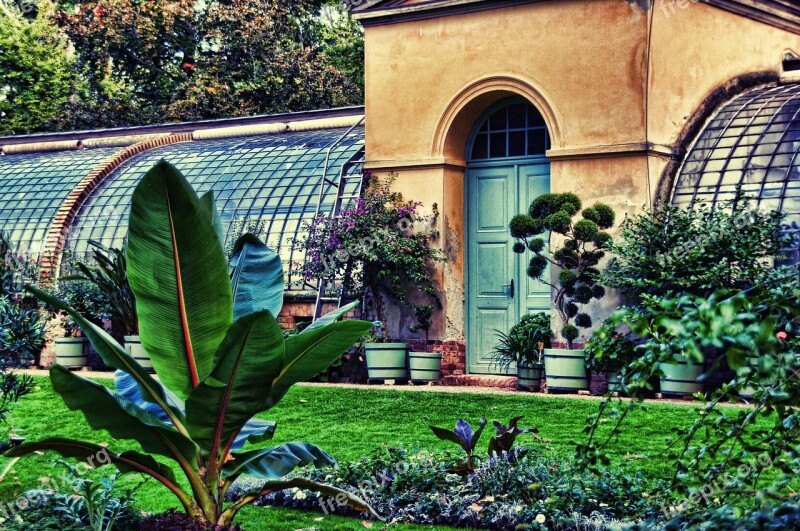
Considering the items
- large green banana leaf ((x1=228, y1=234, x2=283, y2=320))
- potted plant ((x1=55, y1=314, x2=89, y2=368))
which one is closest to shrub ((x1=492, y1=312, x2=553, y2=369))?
potted plant ((x1=55, y1=314, x2=89, y2=368))

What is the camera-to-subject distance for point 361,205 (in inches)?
607

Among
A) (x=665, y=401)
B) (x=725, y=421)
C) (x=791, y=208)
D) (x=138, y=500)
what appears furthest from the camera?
(x=791, y=208)

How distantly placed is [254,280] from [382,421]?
549cm

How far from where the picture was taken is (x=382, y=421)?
1165cm

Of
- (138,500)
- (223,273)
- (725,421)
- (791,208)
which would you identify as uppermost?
(791,208)

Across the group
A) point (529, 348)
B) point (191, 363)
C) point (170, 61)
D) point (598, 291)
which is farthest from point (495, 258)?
point (170, 61)

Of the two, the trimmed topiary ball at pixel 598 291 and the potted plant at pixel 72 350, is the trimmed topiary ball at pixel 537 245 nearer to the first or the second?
the trimmed topiary ball at pixel 598 291

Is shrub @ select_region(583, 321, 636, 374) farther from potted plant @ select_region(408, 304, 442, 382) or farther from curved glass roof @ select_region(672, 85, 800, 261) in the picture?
potted plant @ select_region(408, 304, 442, 382)

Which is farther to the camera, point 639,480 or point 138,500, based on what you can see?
point 138,500

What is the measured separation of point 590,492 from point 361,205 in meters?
8.80

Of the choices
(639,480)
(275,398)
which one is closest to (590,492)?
(639,480)

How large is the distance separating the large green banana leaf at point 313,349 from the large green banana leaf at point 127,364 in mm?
526

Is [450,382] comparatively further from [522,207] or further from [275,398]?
[275,398]

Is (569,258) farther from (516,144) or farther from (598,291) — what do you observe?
(516,144)
